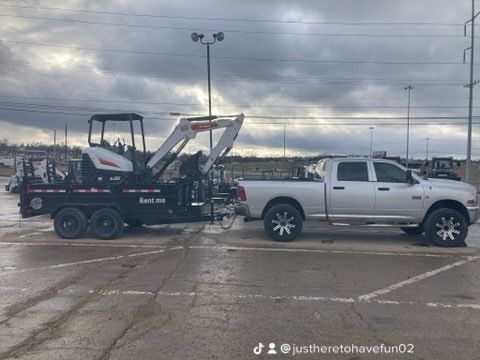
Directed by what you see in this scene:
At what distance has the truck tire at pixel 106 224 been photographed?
40.1 feet

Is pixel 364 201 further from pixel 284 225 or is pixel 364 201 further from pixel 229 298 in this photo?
pixel 229 298

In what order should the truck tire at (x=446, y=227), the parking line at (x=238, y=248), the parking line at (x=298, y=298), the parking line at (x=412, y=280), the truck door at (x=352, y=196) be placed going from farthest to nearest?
the truck door at (x=352, y=196) < the truck tire at (x=446, y=227) < the parking line at (x=238, y=248) < the parking line at (x=412, y=280) < the parking line at (x=298, y=298)

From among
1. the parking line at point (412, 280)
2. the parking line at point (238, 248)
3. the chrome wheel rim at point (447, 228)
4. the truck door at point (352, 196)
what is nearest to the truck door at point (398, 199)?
the truck door at point (352, 196)

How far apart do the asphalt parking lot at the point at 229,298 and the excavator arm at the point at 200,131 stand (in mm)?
2683

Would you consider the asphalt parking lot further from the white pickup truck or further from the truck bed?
the truck bed

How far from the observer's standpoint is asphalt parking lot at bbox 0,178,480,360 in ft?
16.6

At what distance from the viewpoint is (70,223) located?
12391mm

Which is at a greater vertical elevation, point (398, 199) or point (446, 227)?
point (398, 199)

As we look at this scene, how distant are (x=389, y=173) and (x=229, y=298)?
259 inches

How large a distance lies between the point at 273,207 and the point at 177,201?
2472 millimetres

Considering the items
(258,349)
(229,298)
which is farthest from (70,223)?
(258,349)

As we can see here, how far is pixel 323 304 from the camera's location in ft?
21.4

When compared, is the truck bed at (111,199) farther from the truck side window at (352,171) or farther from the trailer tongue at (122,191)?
the truck side window at (352,171)

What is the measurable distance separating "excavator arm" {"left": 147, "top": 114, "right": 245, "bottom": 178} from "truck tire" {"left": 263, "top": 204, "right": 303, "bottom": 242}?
2.78 meters
